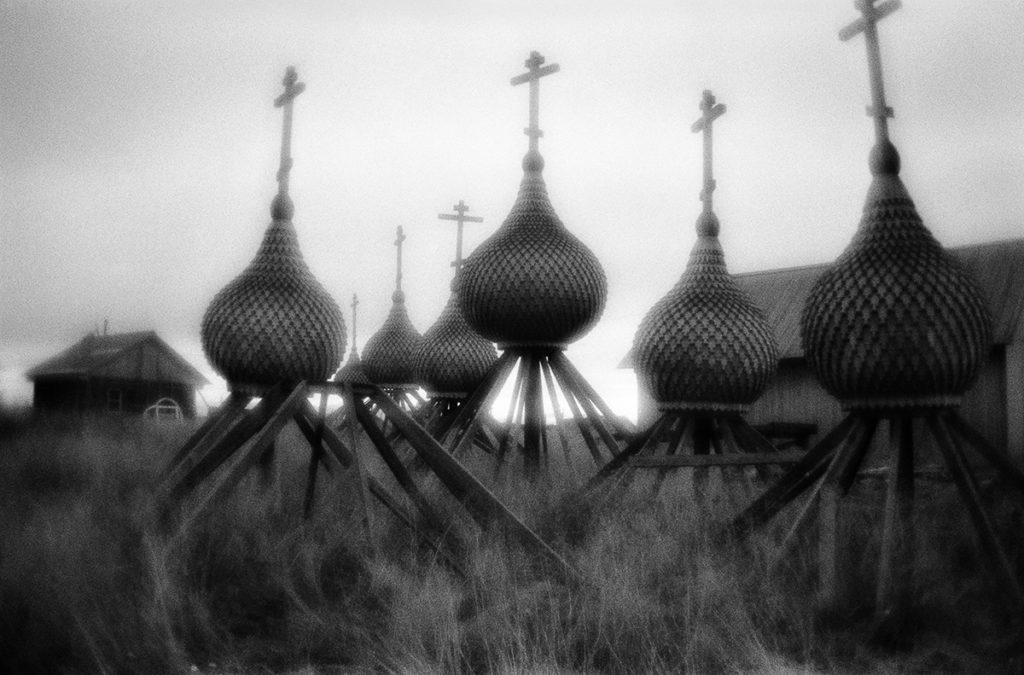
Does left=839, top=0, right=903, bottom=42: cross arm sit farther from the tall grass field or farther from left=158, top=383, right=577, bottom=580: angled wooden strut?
left=158, top=383, right=577, bottom=580: angled wooden strut

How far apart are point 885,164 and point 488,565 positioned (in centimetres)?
482

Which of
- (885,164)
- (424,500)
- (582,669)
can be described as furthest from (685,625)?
(885,164)

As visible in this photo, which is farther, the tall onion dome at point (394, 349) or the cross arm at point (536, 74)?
the tall onion dome at point (394, 349)

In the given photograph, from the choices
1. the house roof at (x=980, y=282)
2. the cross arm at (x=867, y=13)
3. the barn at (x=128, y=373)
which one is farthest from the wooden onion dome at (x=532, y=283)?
the barn at (x=128, y=373)

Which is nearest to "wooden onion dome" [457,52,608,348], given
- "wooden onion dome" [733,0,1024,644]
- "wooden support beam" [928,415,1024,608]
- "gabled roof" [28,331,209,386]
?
"wooden onion dome" [733,0,1024,644]

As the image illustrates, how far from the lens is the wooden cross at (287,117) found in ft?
35.2

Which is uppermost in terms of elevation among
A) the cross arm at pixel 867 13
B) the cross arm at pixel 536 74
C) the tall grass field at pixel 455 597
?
the cross arm at pixel 536 74

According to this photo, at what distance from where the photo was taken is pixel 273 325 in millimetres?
9695

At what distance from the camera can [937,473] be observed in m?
13.0

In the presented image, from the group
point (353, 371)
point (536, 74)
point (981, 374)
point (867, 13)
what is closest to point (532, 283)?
point (536, 74)

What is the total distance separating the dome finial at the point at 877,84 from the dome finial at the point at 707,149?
436cm

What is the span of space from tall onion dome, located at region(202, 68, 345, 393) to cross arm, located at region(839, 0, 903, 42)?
19.6ft

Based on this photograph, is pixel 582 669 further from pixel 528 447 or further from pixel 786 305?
pixel 786 305

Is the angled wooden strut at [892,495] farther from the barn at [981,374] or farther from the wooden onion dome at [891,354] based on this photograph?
the barn at [981,374]
